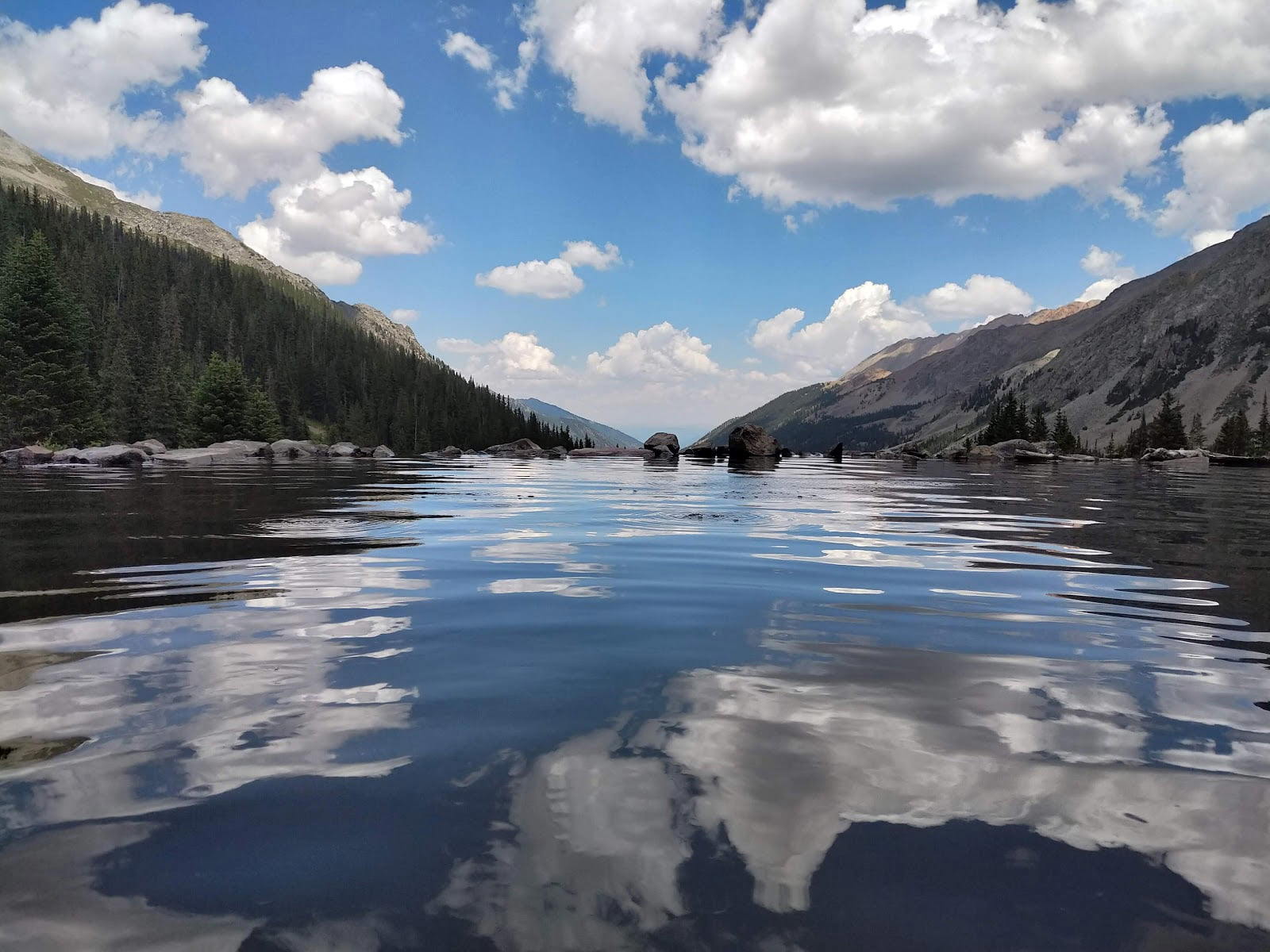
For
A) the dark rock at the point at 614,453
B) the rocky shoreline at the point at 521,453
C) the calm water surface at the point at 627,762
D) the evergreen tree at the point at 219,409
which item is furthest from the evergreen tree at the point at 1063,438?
the calm water surface at the point at 627,762

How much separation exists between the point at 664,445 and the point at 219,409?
141 feet

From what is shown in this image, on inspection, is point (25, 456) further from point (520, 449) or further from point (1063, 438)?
point (1063, 438)

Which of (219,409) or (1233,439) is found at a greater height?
(219,409)

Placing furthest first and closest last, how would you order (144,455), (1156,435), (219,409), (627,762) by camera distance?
(1156,435)
(219,409)
(144,455)
(627,762)

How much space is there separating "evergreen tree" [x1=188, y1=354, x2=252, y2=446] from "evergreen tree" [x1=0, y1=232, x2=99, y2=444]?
30.3 feet

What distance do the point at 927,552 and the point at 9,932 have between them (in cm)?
882

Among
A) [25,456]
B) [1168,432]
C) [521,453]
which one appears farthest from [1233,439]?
[25,456]

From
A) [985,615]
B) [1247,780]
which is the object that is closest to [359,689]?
[1247,780]

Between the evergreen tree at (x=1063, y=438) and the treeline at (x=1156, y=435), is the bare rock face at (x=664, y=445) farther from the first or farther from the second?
the evergreen tree at (x=1063, y=438)

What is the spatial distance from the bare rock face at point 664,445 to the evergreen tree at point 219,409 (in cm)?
3949

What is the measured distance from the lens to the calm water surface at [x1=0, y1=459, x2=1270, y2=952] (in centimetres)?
174

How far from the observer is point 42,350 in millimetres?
53656

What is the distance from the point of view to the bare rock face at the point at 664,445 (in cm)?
6929

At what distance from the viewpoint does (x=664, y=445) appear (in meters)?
71.3
